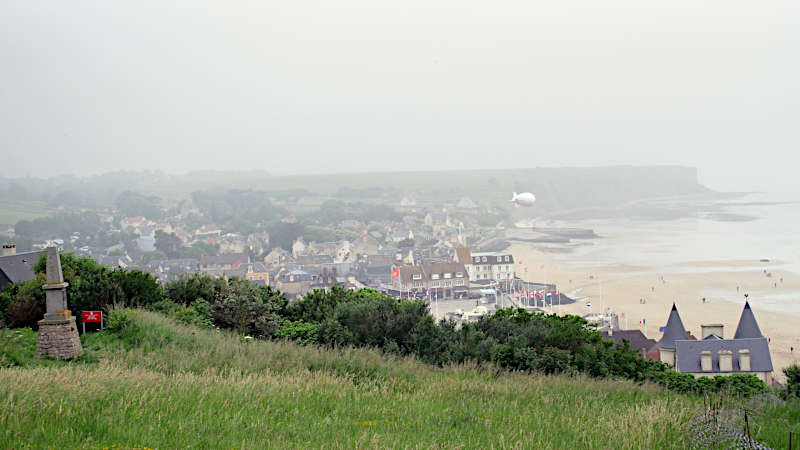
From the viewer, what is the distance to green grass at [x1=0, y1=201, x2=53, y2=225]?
247 ft

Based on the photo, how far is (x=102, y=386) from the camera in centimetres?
482

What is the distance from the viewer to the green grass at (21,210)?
75.2 metres

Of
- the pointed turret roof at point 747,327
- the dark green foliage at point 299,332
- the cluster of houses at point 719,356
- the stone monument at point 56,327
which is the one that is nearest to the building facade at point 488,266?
the pointed turret roof at point 747,327

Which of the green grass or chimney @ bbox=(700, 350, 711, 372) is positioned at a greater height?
the green grass

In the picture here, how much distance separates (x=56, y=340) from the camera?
7973 mm

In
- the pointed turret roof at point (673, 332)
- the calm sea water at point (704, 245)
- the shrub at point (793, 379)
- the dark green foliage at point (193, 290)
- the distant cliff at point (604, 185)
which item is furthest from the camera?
the distant cliff at point (604, 185)

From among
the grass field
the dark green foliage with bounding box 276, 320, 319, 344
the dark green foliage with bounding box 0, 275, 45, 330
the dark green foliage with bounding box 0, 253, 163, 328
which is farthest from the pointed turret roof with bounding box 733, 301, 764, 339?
the dark green foliage with bounding box 0, 275, 45, 330

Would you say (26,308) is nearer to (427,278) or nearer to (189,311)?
(189,311)

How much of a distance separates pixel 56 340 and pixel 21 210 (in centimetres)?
9155

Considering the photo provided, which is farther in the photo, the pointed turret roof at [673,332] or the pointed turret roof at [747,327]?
the pointed turret roof at [747,327]

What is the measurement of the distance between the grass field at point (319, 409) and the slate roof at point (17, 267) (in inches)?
409

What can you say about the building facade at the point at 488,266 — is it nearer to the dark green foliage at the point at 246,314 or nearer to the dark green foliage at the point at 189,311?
the dark green foliage at the point at 246,314

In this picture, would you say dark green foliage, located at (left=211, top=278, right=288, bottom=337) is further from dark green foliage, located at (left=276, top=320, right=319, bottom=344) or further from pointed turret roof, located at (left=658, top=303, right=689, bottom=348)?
pointed turret roof, located at (left=658, top=303, right=689, bottom=348)

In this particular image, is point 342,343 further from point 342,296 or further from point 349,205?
point 349,205
